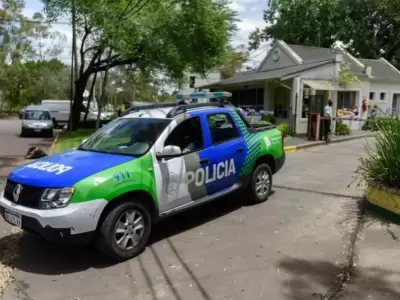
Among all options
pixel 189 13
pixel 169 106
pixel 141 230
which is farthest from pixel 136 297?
pixel 189 13

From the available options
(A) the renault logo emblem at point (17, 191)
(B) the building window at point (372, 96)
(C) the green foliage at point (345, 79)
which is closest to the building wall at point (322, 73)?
(C) the green foliage at point (345, 79)

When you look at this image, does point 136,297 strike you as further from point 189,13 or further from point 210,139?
point 189,13

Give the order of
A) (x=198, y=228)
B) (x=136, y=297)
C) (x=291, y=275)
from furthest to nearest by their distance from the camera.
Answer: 1. (x=198, y=228)
2. (x=291, y=275)
3. (x=136, y=297)

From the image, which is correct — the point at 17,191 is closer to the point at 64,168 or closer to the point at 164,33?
the point at 64,168

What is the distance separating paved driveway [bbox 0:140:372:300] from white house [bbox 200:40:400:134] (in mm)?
11292

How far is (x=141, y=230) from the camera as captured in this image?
5289mm

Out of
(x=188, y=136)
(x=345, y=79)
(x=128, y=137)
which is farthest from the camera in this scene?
(x=345, y=79)

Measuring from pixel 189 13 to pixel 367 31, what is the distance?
83.5ft

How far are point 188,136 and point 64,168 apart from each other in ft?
5.92

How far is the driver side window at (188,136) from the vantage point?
588 cm

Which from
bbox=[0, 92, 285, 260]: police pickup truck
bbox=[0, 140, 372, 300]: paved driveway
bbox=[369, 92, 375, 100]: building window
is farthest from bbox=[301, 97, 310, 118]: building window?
bbox=[0, 92, 285, 260]: police pickup truck

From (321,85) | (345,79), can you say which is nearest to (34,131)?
(321,85)

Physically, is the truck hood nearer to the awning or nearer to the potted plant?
the potted plant

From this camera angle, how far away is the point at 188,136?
6.11 m
